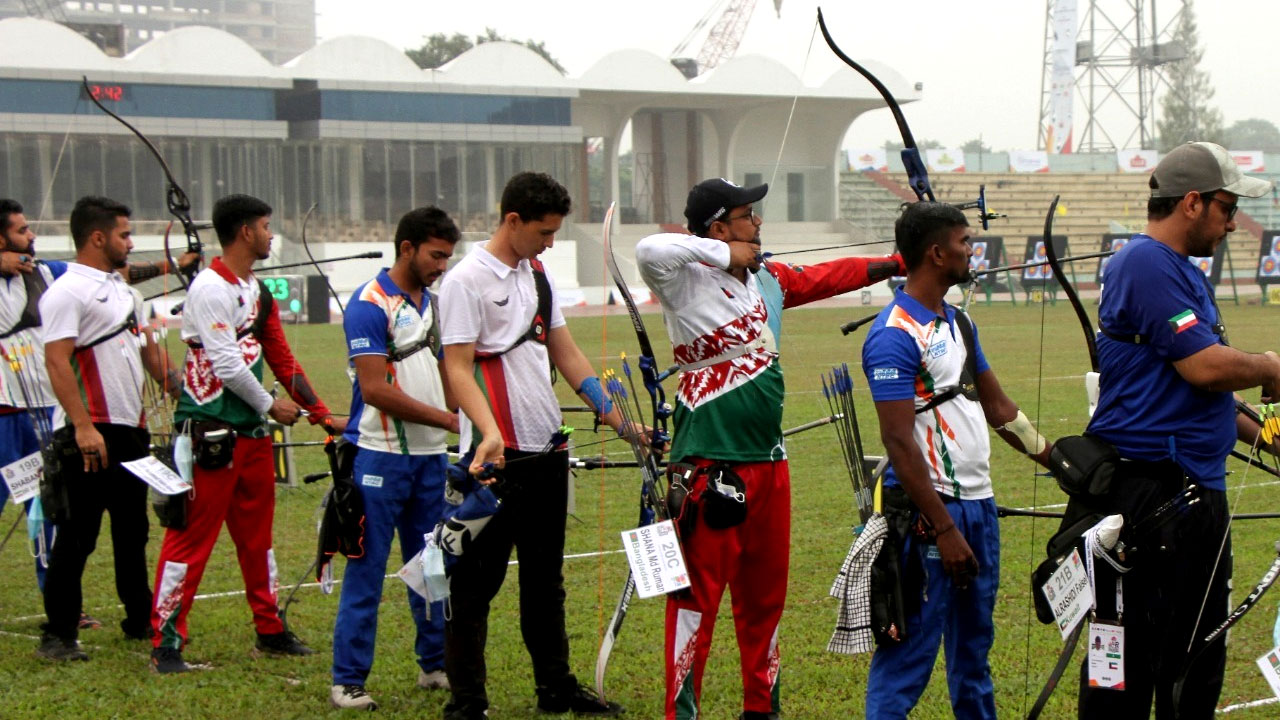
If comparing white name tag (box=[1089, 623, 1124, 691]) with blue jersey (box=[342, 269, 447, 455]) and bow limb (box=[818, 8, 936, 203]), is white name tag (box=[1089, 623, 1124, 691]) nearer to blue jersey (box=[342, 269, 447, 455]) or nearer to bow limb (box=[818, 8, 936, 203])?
bow limb (box=[818, 8, 936, 203])

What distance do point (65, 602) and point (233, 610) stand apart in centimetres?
94

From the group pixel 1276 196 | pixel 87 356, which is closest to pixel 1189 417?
pixel 87 356

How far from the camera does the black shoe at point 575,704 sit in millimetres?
5027

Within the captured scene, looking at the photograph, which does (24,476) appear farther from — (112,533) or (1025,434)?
(1025,434)

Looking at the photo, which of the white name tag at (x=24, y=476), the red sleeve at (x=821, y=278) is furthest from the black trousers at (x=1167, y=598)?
the white name tag at (x=24, y=476)

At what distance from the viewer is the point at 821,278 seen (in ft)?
15.5

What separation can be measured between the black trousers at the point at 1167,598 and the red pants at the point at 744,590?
102 centimetres

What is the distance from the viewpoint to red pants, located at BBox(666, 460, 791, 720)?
4.39m

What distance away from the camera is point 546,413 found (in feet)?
15.9

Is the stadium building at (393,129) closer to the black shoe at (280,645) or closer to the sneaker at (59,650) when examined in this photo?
the black shoe at (280,645)

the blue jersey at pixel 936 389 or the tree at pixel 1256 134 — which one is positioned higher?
the tree at pixel 1256 134

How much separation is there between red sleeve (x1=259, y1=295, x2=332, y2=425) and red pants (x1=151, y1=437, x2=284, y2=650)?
0.76ft

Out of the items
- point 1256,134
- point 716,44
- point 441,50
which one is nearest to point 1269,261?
point 716,44

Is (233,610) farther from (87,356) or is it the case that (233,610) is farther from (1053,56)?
(1053,56)
